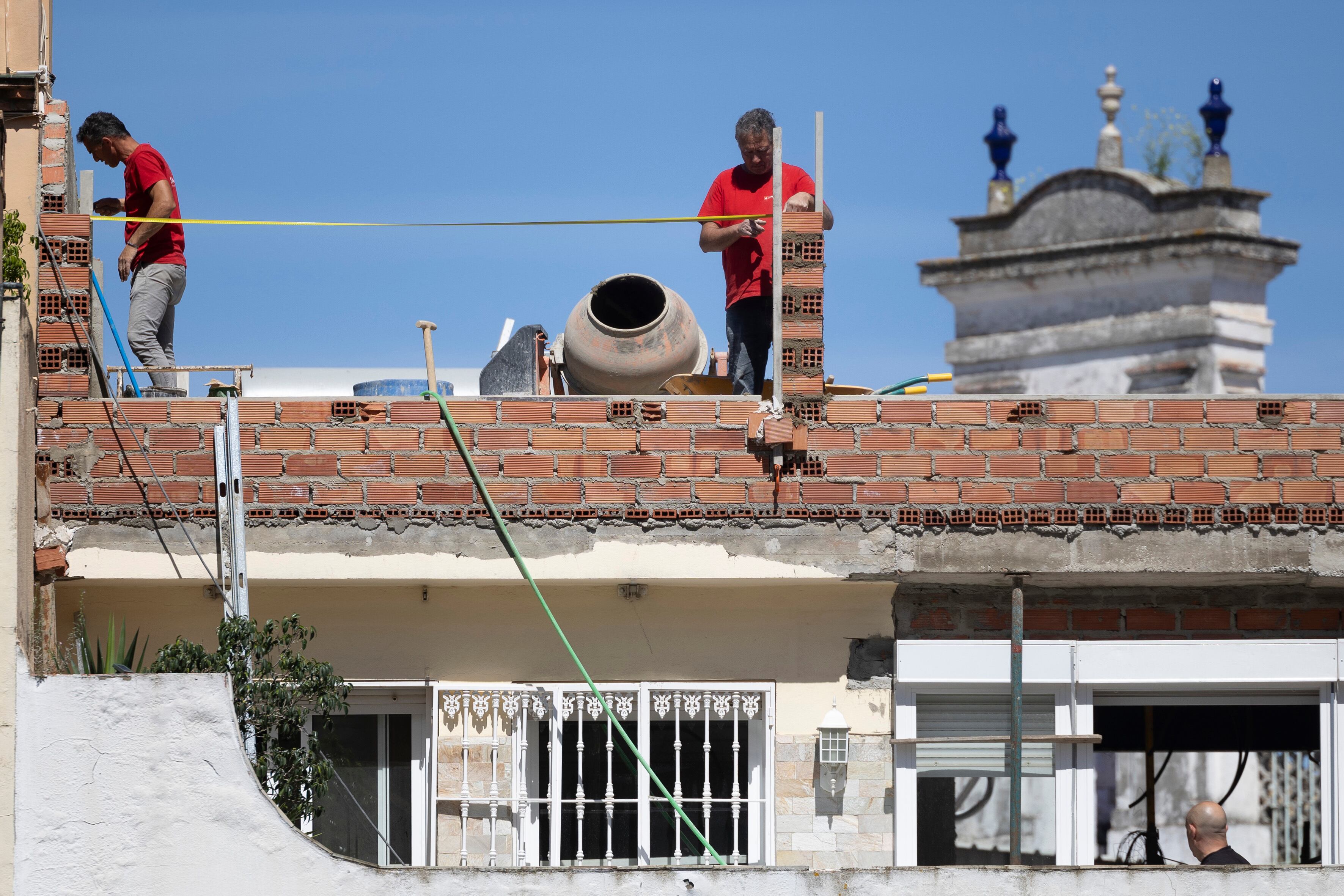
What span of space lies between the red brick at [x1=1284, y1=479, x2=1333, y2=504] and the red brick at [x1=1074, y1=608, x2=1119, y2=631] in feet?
3.29

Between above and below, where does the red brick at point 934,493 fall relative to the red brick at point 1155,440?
below

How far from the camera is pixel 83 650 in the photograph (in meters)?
7.84

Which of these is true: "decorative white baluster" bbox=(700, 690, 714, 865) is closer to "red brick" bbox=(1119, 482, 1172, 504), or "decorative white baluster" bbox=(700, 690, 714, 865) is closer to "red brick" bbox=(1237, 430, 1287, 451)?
"red brick" bbox=(1119, 482, 1172, 504)

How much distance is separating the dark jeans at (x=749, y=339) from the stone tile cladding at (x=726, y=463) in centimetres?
78

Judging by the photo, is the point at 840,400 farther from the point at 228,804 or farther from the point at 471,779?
the point at 228,804

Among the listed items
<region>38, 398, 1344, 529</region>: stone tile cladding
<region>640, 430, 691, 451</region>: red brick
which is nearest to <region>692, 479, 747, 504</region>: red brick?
<region>38, 398, 1344, 529</region>: stone tile cladding

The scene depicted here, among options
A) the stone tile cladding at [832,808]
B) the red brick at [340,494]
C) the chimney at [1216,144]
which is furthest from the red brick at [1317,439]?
the chimney at [1216,144]

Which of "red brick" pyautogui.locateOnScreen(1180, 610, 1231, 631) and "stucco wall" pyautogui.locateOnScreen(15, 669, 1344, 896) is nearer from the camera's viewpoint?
"stucco wall" pyautogui.locateOnScreen(15, 669, 1344, 896)

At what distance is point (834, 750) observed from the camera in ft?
28.0

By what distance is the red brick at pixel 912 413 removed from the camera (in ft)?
27.8

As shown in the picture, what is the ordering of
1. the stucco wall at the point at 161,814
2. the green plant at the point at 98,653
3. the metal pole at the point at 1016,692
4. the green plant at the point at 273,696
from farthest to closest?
the metal pole at the point at 1016,692
the green plant at the point at 98,653
the green plant at the point at 273,696
the stucco wall at the point at 161,814

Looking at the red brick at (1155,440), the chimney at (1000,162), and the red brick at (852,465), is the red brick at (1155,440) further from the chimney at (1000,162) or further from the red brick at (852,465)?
the chimney at (1000,162)

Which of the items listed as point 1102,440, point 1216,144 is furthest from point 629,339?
point 1216,144

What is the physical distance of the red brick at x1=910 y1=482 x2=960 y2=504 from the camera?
8.42 metres
